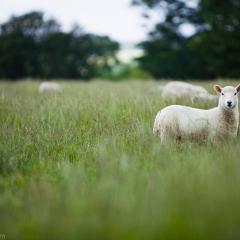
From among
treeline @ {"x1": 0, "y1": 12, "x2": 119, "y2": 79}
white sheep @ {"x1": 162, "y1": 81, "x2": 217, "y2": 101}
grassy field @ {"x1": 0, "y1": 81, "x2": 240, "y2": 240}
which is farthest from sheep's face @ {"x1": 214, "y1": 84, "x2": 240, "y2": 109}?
treeline @ {"x1": 0, "y1": 12, "x2": 119, "y2": 79}

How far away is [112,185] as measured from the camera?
351 centimetres

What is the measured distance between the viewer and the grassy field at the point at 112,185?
9.42 ft

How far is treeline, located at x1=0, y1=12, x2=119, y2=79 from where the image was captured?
30109mm

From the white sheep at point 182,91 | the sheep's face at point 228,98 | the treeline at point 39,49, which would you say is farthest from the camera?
the treeline at point 39,49

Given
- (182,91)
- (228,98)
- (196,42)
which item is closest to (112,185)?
(228,98)

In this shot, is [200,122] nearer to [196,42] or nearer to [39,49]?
[196,42]

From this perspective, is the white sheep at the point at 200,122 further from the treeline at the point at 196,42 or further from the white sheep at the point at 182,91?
the treeline at the point at 196,42

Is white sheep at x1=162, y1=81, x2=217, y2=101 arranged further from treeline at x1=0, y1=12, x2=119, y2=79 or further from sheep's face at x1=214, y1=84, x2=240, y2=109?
treeline at x1=0, y1=12, x2=119, y2=79

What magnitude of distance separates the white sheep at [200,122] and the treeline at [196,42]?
15.4m

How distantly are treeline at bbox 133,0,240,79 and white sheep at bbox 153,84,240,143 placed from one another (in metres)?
15.4

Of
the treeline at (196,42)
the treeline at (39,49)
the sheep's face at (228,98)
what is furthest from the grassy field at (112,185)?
the treeline at (39,49)

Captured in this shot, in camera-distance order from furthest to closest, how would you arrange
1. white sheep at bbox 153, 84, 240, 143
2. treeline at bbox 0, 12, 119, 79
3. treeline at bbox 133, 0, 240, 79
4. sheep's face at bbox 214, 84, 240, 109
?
treeline at bbox 0, 12, 119, 79 < treeline at bbox 133, 0, 240, 79 < white sheep at bbox 153, 84, 240, 143 < sheep's face at bbox 214, 84, 240, 109

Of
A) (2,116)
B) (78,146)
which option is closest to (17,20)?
(2,116)

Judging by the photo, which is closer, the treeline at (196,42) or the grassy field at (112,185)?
the grassy field at (112,185)
